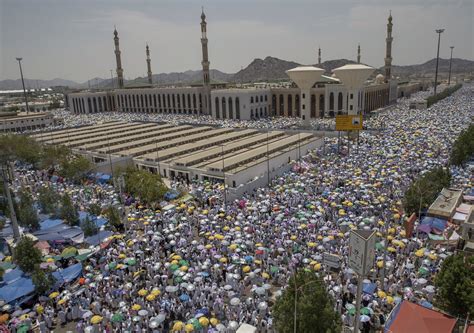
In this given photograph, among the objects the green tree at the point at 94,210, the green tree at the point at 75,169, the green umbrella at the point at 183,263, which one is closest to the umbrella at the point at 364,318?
the green umbrella at the point at 183,263

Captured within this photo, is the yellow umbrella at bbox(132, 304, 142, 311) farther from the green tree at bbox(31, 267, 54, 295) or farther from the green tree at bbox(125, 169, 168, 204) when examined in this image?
the green tree at bbox(125, 169, 168, 204)

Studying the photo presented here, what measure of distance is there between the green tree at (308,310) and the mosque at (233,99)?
179 feet

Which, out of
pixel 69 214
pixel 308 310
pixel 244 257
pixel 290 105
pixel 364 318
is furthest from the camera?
pixel 290 105

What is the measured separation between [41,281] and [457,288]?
52.1 ft

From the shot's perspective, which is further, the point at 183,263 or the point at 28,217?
the point at 28,217

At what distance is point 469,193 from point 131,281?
22.0 m

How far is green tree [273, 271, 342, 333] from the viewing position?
404 inches

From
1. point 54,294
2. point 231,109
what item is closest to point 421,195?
point 54,294

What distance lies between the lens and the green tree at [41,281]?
1483cm

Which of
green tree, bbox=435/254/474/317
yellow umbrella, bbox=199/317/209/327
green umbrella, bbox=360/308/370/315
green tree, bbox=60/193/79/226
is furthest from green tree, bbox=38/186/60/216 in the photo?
green tree, bbox=435/254/474/317

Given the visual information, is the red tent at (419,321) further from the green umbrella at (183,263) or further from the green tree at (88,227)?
the green tree at (88,227)

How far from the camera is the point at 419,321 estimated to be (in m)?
12.0

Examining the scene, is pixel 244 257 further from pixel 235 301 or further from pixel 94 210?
pixel 94 210

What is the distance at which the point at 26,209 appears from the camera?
2195 centimetres
